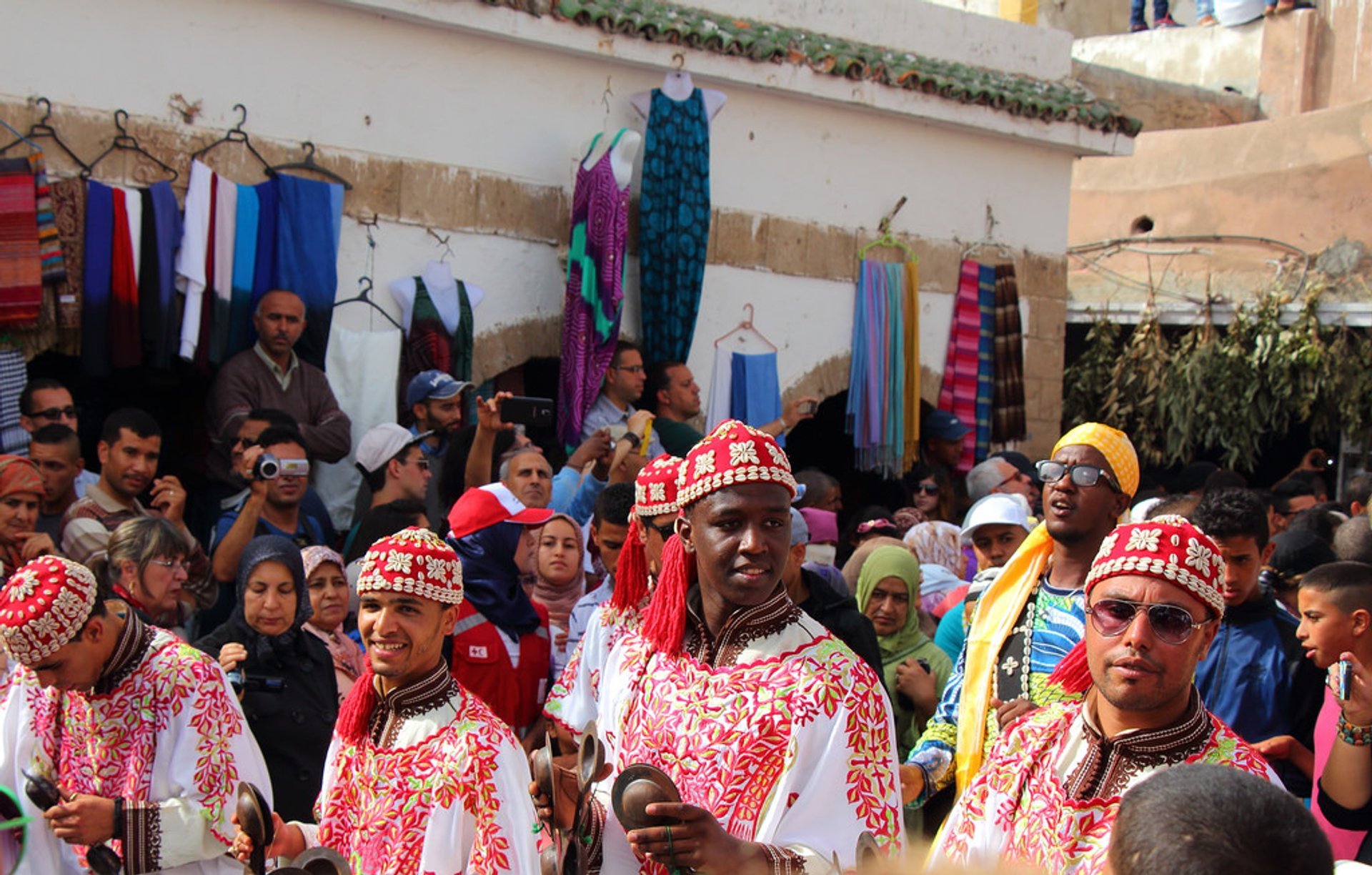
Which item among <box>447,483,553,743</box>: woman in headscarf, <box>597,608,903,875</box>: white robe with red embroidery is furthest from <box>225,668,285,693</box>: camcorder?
<box>597,608,903,875</box>: white robe with red embroidery

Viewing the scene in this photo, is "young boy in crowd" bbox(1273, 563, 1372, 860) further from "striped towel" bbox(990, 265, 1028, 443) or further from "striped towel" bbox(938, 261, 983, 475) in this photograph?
"striped towel" bbox(990, 265, 1028, 443)

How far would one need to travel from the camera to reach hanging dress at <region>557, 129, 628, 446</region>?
29.5 ft

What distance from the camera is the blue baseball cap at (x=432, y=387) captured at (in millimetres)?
7973

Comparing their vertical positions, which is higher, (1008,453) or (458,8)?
(458,8)

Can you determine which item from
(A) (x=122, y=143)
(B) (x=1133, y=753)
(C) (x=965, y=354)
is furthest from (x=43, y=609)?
(C) (x=965, y=354)

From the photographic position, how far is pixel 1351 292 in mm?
13484

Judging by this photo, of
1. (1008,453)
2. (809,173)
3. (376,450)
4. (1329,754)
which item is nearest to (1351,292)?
(1008,453)

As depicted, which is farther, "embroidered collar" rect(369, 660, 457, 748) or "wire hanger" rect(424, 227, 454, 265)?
"wire hanger" rect(424, 227, 454, 265)

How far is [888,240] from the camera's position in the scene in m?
11.1

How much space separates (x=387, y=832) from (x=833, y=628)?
5.62 ft

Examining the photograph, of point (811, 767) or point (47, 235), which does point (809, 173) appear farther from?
point (811, 767)

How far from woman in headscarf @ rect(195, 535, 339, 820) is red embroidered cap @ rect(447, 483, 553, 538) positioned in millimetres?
680

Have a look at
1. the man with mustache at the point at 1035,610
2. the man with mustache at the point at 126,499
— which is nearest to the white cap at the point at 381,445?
the man with mustache at the point at 126,499

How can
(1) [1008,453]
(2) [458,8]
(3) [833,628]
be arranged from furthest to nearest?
(1) [1008,453] < (2) [458,8] < (3) [833,628]
